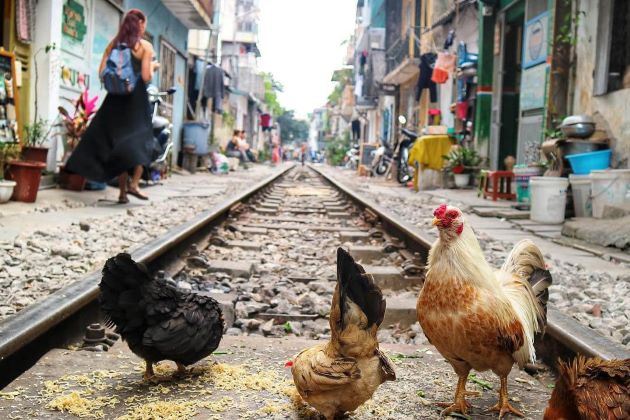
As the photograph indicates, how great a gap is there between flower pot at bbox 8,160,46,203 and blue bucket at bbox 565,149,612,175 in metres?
6.30

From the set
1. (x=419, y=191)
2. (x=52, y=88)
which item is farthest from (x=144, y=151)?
(x=419, y=191)

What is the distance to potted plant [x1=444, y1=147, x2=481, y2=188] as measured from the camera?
1376 cm

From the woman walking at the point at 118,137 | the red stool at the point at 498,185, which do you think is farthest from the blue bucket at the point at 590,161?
the woman walking at the point at 118,137

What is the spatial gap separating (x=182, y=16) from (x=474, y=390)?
16093 mm

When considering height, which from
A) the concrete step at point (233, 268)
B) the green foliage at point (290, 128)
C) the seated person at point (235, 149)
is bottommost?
the concrete step at point (233, 268)

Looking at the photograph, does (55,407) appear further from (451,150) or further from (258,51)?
(258,51)

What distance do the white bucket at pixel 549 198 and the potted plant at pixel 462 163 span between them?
5882 millimetres

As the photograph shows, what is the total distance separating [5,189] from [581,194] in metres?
6.57

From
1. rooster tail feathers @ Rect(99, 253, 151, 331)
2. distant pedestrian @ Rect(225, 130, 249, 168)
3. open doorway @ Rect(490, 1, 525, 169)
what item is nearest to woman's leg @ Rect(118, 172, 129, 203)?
rooster tail feathers @ Rect(99, 253, 151, 331)

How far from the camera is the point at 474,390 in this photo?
2502mm

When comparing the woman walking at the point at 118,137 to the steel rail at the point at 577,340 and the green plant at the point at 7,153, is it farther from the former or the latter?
the steel rail at the point at 577,340

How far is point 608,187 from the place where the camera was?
7.01 metres

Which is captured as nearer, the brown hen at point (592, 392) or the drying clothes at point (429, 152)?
the brown hen at point (592, 392)

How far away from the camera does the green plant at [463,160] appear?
1375cm
